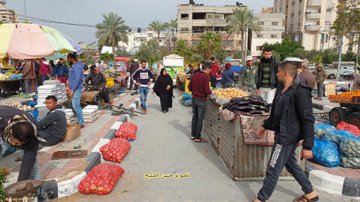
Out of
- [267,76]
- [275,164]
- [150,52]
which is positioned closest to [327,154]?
[275,164]

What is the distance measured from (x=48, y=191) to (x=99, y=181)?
2.29 ft

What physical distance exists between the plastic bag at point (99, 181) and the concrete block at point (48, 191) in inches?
13.8

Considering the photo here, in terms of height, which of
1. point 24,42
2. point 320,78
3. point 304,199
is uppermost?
point 24,42

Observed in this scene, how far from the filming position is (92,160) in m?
5.11

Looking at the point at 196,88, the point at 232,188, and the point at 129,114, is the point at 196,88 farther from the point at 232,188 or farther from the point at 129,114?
the point at 129,114

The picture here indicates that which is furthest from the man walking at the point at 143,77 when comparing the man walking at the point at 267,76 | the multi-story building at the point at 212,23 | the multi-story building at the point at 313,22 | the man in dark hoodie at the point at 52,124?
the multi-story building at the point at 313,22

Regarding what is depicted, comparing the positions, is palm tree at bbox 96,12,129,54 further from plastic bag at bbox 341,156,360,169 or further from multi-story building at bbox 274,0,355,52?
plastic bag at bbox 341,156,360,169

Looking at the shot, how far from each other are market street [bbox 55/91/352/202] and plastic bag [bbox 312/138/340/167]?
782mm

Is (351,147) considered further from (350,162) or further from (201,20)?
(201,20)

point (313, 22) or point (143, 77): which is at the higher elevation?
point (313, 22)

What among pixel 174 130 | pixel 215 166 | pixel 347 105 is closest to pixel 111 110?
pixel 174 130

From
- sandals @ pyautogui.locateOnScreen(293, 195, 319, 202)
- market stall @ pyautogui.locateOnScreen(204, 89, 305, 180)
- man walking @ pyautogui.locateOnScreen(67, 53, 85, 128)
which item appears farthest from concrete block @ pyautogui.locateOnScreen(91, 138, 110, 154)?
sandals @ pyautogui.locateOnScreen(293, 195, 319, 202)

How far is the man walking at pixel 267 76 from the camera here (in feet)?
22.2

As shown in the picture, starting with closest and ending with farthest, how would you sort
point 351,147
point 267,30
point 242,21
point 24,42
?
point 351,147
point 24,42
point 242,21
point 267,30
